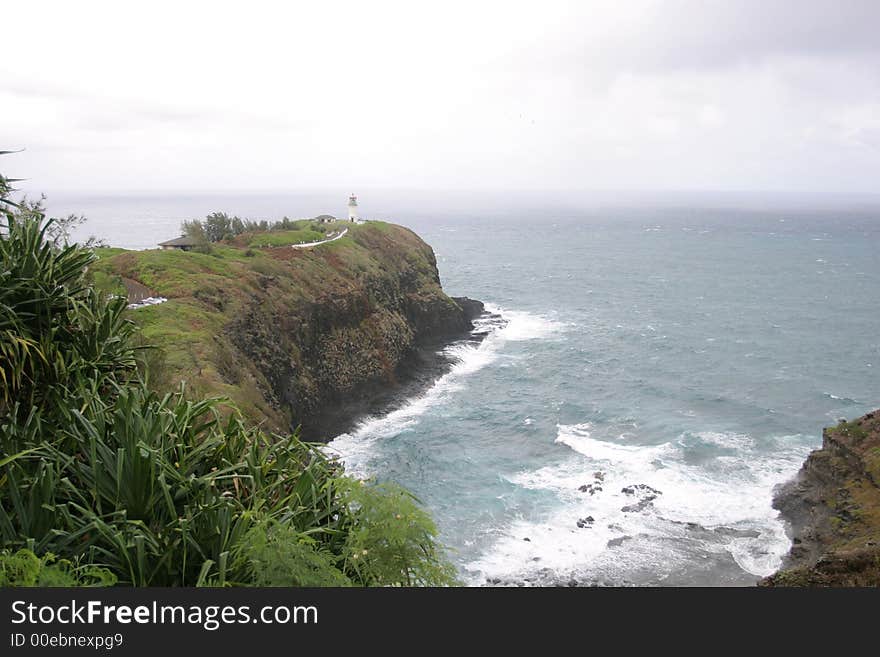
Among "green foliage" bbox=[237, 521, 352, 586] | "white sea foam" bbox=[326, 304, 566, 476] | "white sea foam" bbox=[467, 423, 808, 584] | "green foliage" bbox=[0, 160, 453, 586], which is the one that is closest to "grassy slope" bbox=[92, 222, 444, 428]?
"white sea foam" bbox=[326, 304, 566, 476]

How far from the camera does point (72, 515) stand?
7.86 m

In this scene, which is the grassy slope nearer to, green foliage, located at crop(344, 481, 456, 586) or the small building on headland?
the small building on headland

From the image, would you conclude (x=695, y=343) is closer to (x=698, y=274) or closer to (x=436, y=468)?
(x=436, y=468)

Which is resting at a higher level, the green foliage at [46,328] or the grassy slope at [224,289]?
the green foliage at [46,328]

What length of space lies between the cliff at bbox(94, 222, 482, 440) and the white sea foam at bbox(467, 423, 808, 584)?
12.7 metres

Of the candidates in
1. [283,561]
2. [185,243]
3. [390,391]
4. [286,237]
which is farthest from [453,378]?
[283,561]

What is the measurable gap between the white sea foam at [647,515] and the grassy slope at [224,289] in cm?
1316

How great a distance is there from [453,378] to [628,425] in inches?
566

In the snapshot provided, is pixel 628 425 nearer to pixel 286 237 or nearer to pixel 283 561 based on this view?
pixel 286 237

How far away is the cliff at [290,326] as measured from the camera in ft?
101

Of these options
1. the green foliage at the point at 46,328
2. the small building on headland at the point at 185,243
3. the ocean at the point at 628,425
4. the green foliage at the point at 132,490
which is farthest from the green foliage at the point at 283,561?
the small building on headland at the point at 185,243

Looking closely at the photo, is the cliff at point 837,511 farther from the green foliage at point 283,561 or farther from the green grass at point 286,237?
the green grass at point 286,237

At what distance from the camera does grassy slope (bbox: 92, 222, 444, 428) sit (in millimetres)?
27625

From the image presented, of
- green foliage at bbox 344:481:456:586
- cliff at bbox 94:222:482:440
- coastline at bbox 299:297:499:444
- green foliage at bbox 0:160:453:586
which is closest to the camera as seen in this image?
green foliage at bbox 0:160:453:586
